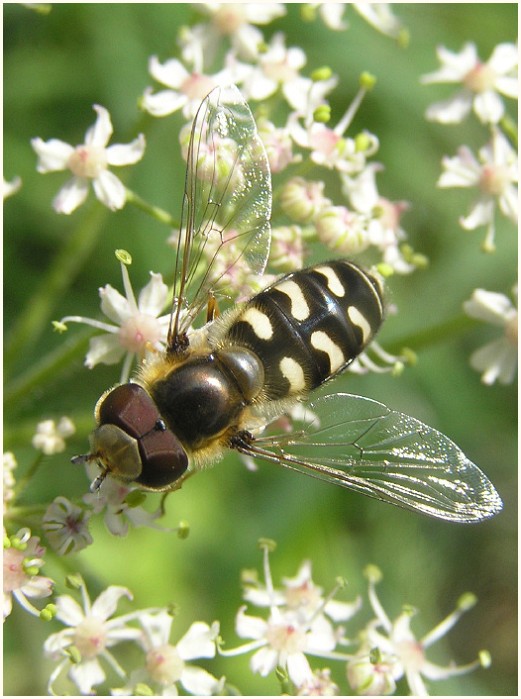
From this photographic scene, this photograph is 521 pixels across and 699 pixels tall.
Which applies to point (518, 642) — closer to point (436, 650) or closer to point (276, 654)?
point (436, 650)

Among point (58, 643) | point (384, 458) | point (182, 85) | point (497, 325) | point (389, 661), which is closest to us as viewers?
point (384, 458)

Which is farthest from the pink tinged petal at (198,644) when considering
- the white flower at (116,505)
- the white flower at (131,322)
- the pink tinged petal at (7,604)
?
the white flower at (131,322)

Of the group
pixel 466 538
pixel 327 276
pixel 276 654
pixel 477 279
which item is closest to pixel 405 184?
pixel 477 279

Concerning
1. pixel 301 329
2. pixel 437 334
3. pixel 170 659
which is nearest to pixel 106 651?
pixel 170 659

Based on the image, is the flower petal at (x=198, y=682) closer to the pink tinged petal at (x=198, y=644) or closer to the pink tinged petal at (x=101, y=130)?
the pink tinged petal at (x=198, y=644)

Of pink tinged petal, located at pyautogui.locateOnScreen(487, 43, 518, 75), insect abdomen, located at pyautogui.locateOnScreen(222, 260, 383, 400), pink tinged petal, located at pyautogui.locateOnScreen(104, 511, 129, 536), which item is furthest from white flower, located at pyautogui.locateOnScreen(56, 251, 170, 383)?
pink tinged petal, located at pyautogui.locateOnScreen(487, 43, 518, 75)

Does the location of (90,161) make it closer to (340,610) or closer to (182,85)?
(182,85)
